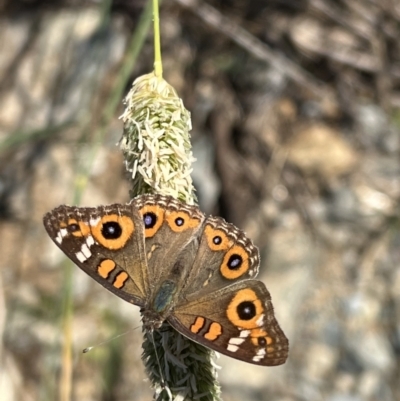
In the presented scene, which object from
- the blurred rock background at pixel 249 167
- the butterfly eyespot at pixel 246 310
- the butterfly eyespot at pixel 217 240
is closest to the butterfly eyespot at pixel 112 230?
the butterfly eyespot at pixel 217 240

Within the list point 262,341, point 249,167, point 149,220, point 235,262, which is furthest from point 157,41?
point 249,167

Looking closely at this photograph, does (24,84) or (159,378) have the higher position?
(24,84)

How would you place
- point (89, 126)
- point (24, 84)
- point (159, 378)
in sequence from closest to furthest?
point (159, 378), point (89, 126), point (24, 84)

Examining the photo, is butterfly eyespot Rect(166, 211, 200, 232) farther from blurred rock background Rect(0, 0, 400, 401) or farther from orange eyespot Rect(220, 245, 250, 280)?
blurred rock background Rect(0, 0, 400, 401)

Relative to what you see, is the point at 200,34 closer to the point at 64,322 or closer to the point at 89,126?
the point at 89,126

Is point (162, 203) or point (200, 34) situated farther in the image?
point (200, 34)

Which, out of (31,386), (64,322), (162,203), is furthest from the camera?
(31,386)

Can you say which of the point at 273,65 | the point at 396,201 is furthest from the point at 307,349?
the point at 273,65
